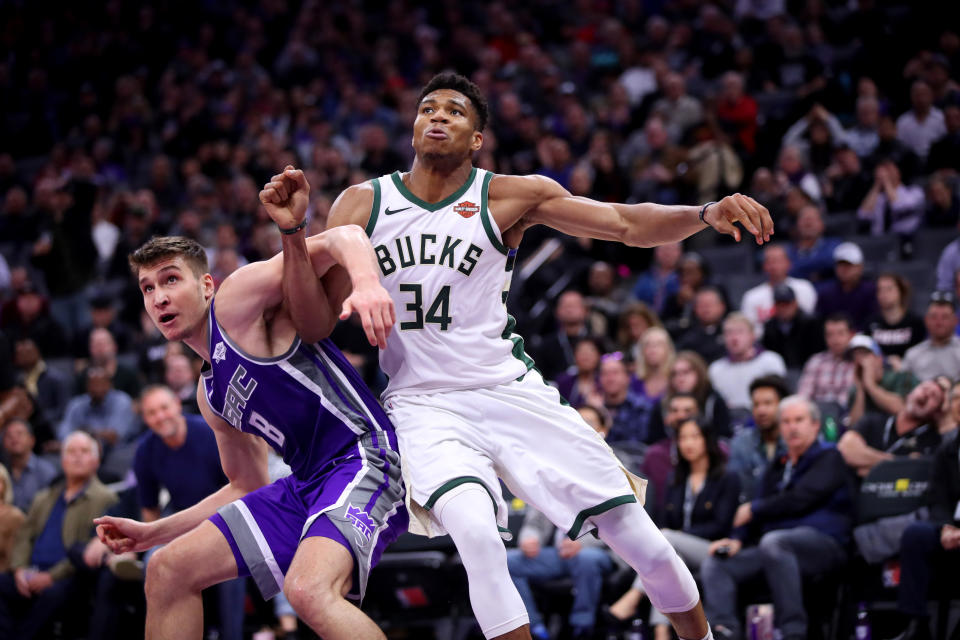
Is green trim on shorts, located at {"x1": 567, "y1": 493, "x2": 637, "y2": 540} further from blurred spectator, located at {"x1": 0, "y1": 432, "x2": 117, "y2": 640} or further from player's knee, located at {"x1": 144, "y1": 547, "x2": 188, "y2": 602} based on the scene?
blurred spectator, located at {"x1": 0, "y1": 432, "x2": 117, "y2": 640}

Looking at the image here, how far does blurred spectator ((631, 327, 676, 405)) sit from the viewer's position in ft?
31.9

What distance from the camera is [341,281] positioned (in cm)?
472

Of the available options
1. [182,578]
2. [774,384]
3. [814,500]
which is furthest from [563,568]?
[182,578]

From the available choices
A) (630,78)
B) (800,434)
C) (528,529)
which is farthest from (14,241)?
(800,434)

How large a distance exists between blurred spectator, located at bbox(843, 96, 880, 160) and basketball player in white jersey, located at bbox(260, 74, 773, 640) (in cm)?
800

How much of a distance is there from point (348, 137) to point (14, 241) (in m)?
4.41

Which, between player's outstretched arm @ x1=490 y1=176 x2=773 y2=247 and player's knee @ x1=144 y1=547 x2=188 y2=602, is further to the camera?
player's outstretched arm @ x1=490 y1=176 x2=773 y2=247

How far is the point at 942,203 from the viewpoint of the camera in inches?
431

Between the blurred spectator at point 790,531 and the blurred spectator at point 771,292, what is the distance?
253 cm

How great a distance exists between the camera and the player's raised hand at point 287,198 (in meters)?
4.35

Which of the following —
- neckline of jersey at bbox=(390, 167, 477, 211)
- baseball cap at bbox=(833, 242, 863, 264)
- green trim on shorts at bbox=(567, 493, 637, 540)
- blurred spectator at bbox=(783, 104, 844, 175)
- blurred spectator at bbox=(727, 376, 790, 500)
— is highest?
blurred spectator at bbox=(783, 104, 844, 175)

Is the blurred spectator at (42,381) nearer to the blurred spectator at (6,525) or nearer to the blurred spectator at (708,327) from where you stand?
the blurred spectator at (6,525)

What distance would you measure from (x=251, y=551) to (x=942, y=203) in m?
8.47

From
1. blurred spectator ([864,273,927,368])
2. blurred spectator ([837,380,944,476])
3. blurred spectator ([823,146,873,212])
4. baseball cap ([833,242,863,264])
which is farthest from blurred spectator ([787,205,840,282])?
blurred spectator ([837,380,944,476])
